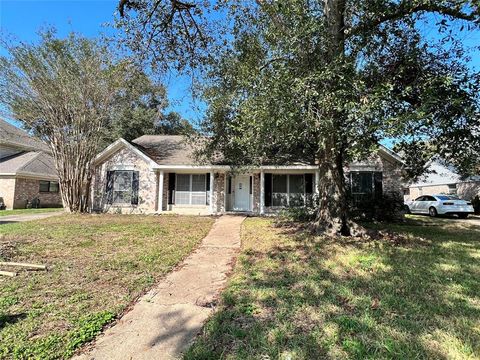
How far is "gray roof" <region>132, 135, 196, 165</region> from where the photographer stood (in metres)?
16.5

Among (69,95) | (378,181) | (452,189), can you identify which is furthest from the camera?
(452,189)

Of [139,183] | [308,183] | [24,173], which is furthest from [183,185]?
[24,173]

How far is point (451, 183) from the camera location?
981 inches

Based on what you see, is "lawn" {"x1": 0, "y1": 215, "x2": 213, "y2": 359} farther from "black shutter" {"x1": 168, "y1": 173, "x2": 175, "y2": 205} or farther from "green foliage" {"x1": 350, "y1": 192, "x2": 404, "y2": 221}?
"green foliage" {"x1": 350, "y1": 192, "x2": 404, "y2": 221}

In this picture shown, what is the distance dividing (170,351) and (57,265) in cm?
415

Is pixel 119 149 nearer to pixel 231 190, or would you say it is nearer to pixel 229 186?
pixel 229 186

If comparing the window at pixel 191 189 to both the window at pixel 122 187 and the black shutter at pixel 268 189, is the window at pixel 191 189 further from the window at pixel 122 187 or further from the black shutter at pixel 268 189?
the black shutter at pixel 268 189

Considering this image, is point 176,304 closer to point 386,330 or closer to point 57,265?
point 386,330

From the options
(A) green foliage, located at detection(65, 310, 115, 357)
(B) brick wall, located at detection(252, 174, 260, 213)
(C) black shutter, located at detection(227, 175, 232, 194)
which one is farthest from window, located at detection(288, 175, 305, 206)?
(A) green foliage, located at detection(65, 310, 115, 357)

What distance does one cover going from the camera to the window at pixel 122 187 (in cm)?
1661

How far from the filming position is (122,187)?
659 inches

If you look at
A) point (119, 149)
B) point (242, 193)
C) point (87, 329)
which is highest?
point (119, 149)

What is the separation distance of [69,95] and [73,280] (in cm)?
1206

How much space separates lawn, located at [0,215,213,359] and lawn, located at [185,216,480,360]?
1551 millimetres
